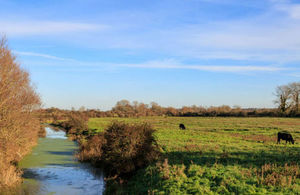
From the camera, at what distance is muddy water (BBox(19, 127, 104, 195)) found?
18.4m

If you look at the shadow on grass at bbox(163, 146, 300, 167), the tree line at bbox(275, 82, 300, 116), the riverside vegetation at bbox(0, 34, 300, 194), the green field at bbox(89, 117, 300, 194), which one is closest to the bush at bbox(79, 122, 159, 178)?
the riverside vegetation at bbox(0, 34, 300, 194)

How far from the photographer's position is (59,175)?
870 inches

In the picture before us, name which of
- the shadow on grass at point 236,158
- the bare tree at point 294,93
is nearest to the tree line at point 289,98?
the bare tree at point 294,93

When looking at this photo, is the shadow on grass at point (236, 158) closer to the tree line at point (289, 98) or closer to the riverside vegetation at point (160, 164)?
the riverside vegetation at point (160, 164)

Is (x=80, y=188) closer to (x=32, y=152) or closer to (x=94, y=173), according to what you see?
(x=94, y=173)

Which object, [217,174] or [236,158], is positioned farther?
[236,158]

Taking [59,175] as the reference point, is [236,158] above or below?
above

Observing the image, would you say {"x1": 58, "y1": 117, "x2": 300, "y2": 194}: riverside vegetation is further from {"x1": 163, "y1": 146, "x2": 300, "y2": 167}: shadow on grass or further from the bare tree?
the bare tree

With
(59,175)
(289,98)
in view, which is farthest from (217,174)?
(289,98)

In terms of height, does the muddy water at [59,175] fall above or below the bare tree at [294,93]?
below

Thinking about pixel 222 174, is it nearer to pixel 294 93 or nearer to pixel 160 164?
pixel 160 164

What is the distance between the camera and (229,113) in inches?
3809

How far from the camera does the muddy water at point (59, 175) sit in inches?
725

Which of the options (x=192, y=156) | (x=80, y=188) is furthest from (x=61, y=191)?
(x=192, y=156)
